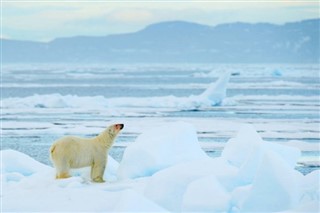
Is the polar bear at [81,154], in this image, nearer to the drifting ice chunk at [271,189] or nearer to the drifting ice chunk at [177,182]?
Answer: the drifting ice chunk at [177,182]

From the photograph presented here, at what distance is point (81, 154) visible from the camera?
282 inches

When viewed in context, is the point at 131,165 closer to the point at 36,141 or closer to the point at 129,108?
the point at 36,141

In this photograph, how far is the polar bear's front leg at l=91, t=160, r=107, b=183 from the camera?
23.5ft

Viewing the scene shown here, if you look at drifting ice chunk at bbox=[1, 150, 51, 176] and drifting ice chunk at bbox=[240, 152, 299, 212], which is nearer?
drifting ice chunk at bbox=[240, 152, 299, 212]

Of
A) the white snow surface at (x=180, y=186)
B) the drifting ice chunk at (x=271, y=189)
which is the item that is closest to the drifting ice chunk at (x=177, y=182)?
the white snow surface at (x=180, y=186)

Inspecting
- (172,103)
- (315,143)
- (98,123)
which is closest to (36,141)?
(98,123)

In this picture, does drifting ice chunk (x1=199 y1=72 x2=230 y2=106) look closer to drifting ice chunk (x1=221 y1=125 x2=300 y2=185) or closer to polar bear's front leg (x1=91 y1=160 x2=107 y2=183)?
drifting ice chunk (x1=221 y1=125 x2=300 y2=185)

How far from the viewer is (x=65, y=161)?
23.1ft

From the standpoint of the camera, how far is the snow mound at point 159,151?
7344 millimetres

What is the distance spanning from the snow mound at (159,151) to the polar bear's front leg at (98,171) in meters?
0.26

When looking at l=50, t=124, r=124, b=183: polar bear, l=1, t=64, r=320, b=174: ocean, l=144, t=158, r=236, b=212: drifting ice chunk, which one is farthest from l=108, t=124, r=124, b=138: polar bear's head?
l=1, t=64, r=320, b=174: ocean

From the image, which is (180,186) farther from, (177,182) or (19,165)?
(19,165)

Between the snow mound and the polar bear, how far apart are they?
0.87 feet

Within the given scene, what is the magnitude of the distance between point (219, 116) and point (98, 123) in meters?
3.82
